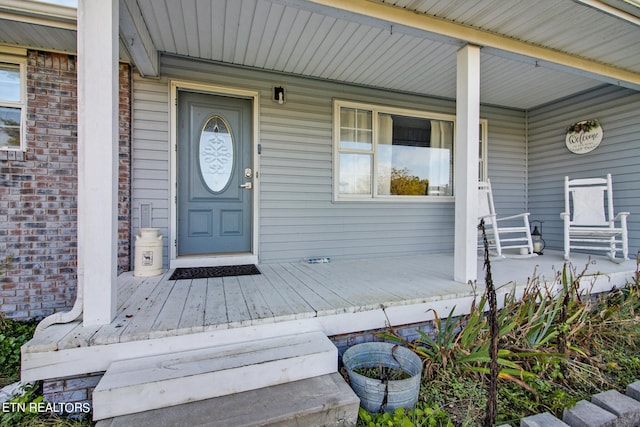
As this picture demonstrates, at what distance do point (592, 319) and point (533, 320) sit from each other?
69 centimetres

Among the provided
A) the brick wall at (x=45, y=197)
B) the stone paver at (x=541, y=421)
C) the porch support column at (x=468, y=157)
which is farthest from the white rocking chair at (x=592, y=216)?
the brick wall at (x=45, y=197)

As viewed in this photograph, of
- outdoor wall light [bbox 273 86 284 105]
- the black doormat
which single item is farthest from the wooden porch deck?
outdoor wall light [bbox 273 86 284 105]

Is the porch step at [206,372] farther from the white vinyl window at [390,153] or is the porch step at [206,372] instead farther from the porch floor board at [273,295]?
the white vinyl window at [390,153]

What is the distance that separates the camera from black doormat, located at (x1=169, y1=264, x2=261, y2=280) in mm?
2957

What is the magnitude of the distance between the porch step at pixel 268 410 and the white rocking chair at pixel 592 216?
3717 mm

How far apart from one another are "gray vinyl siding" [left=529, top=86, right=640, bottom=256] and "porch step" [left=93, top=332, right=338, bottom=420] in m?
4.62

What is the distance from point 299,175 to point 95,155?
90.0 inches

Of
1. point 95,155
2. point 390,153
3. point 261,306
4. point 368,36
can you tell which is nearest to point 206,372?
point 261,306

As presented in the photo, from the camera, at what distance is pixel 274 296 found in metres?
2.36

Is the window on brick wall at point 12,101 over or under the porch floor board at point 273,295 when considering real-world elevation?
over

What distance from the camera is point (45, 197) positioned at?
3.01 m

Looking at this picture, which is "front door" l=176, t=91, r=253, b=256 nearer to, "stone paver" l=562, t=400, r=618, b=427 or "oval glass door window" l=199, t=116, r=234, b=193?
"oval glass door window" l=199, t=116, r=234, b=193

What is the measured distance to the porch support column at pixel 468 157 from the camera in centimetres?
267

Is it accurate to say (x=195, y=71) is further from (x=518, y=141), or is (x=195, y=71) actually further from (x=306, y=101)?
(x=518, y=141)
